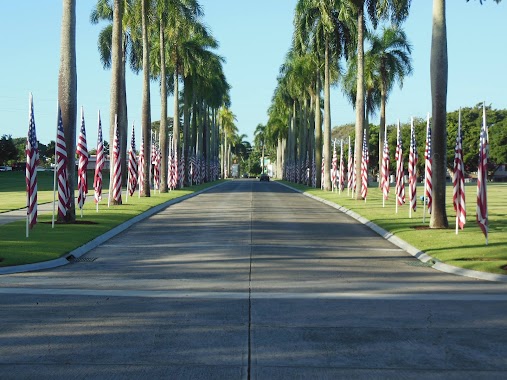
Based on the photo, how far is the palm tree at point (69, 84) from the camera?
82.0ft

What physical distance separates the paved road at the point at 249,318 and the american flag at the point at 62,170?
567 cm

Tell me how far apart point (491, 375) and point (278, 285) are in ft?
20.4

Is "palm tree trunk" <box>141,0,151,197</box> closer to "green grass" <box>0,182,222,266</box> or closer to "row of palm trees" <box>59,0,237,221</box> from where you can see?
"row of palm trees" <box>59,0,237,221</box>

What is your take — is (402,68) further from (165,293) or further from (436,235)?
(165,293)

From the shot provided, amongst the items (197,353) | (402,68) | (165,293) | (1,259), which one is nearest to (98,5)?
(402,68)

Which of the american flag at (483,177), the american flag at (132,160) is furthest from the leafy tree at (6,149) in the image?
the american flag at (483,177)

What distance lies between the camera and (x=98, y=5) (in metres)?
52.2

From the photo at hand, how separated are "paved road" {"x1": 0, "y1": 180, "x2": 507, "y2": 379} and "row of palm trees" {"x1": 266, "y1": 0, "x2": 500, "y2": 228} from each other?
676 cm

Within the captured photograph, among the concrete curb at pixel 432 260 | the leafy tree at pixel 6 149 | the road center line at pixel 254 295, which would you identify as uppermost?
the leafy tree at pixel 6 149

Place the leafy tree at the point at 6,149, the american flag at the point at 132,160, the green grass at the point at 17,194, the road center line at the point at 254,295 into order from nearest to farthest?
the road center line at the point at 254,295, the green grass at the point at 17,194, the american flag at the point at 132,160, the leafy tree at the point at 6,149

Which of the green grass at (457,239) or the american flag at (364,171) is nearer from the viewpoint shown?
the green grass at (457,239)

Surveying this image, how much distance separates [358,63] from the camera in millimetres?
45625

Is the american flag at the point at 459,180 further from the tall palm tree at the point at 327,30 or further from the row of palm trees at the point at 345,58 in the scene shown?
the tall palm tree at the point at 327,30

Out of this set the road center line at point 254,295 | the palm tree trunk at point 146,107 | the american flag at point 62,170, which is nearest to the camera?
the road center line at point 254,295
